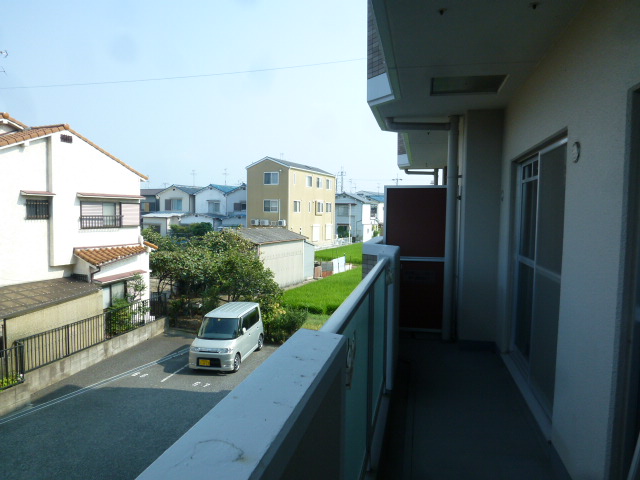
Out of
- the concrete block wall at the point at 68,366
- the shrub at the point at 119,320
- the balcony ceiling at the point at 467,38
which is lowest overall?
the concrete block wall at the point at 68,366

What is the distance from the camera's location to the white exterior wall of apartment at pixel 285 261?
1895 cm

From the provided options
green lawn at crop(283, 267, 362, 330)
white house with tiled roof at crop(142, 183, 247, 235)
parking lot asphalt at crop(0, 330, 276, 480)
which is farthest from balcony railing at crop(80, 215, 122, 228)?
white house with tiled roof at crop(142, 183, 247, 235)

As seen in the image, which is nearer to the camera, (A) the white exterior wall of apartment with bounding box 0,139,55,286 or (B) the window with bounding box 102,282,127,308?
(A) the white exterior wall of apartment with bounding box 0,139,55,286

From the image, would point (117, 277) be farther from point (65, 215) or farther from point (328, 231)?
point (328, 231)

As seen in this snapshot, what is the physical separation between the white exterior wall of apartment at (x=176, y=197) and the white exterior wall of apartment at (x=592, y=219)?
40.0 metres

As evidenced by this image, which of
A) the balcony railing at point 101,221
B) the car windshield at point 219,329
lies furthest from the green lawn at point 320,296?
the balcony railing at point 101,221

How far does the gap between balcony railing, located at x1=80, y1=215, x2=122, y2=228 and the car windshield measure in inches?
188

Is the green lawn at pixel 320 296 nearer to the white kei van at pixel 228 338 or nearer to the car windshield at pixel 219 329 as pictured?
the white kei van at pixel 228 338

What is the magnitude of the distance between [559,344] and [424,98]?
236cm

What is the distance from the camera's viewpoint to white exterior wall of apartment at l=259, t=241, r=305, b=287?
18953mm

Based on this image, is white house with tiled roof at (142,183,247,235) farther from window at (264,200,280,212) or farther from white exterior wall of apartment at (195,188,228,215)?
window at (264,200,280,212)

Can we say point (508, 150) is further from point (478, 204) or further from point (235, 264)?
point (235, 264)

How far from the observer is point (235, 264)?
1348 centimetres

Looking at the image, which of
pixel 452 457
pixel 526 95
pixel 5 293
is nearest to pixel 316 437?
pixel 452 457
